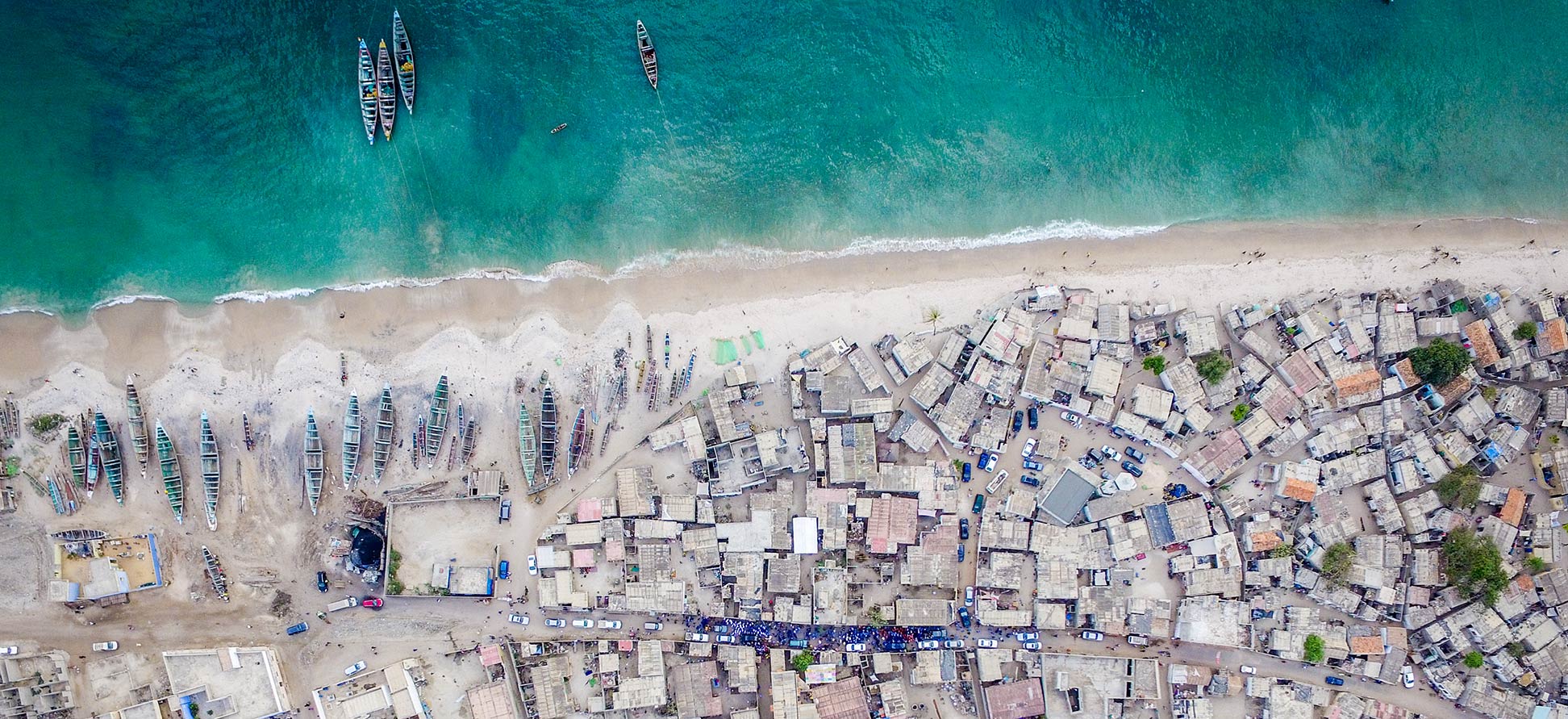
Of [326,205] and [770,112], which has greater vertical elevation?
[770,112]

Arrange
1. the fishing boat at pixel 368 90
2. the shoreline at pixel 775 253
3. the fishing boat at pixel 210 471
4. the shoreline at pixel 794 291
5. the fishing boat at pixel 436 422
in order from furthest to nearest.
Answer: the fishing boat at pixel 368 90 < the shoreline at pixel 775 253 < the shoreline at pixel 794 291 < the fishing boat at pixel 436 422 < the fishing boat at pixel 210 471

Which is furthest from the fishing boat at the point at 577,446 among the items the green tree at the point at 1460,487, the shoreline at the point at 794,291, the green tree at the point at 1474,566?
the green tree at the point at 1474,566

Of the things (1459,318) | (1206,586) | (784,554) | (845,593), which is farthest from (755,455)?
(1459,318)

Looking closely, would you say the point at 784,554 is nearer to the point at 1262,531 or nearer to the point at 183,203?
the point at 1262,531

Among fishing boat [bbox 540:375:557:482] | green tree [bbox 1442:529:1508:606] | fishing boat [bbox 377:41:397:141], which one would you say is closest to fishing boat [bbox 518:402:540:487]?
fishing boat [bbox 540:375:557:482]

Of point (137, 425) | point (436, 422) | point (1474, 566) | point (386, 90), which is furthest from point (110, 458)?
point (1474, 566)

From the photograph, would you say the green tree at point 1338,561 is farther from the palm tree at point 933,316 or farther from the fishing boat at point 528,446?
the fishing boat at point 528,446

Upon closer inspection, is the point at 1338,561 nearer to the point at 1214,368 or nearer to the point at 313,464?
the point at 1214,368
